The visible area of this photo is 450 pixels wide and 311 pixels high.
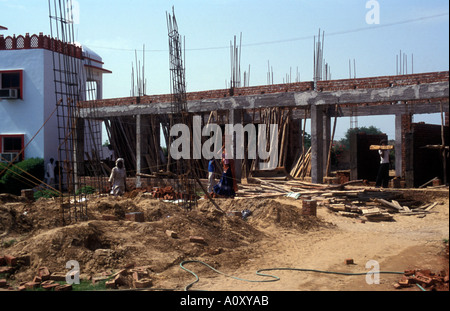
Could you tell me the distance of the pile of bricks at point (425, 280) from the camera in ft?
17.8

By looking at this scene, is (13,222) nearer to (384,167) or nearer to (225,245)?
(225,245)

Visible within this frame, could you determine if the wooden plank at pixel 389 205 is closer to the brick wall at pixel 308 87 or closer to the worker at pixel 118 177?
the brick wall at pixel 308 87

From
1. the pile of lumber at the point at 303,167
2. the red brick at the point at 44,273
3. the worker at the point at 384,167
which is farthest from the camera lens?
the pile of lumber at the point at 303,167

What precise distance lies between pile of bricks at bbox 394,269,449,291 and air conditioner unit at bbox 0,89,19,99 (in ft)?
65.8

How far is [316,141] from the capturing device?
14859mm

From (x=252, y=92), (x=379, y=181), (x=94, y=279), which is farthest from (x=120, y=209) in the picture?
(x=379, y=181)

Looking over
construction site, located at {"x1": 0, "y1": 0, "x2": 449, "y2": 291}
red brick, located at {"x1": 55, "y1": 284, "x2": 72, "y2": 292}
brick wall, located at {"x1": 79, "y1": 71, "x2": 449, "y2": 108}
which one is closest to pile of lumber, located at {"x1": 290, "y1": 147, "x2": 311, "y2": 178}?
construction site, located at {"x1": 0, "y1": 0, "x2": 449, "y2": 291}

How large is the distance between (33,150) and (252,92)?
37.3 feet

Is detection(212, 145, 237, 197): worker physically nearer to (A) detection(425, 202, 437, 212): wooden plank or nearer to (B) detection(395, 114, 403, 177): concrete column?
(A) detection(425, 202, 437, 212): wooden plank

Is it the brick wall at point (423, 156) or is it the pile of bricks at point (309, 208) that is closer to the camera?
the pile of bricks at point (309, 208)

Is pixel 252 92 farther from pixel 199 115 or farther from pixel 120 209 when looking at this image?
pixel 120 209

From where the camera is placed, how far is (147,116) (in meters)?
18.9

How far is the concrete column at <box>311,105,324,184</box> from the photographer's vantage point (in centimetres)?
1482

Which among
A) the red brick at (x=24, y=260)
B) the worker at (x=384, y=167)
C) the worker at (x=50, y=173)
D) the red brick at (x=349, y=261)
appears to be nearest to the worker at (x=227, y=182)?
the worker at (x=384, y=167)
